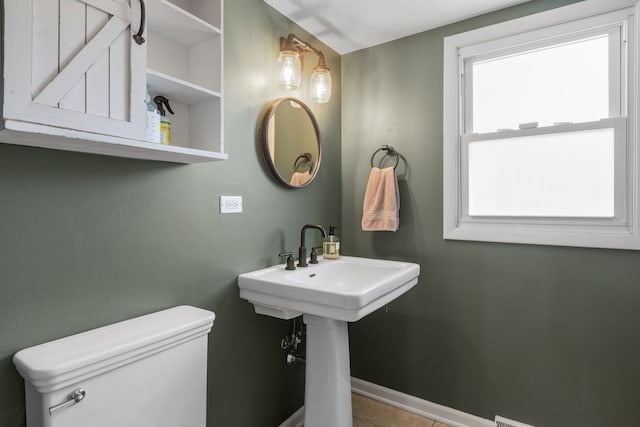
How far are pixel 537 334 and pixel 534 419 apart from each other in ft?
1.43

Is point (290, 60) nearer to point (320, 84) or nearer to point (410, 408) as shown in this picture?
point (320, 84)

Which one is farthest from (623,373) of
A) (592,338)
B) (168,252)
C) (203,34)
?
(203,34)

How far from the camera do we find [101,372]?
35.3 inches

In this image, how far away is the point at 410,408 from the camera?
2012mm

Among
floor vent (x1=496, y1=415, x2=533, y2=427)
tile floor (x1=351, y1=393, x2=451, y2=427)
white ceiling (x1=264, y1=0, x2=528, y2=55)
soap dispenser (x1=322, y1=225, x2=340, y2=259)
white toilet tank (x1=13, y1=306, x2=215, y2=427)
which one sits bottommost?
tile floor (x1=351, y1=393, x2=451, y2=427)

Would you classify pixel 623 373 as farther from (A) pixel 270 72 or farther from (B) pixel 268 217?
(A) pixel 270 72

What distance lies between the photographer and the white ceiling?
1693mm

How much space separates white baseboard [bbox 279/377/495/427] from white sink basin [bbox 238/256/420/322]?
2.70ft

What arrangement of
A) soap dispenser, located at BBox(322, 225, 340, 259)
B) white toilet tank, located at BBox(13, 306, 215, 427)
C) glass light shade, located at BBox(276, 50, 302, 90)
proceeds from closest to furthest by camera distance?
1. white toilet tank, located at BBox(13, 306, 215, 427)
2. glass light shade, located at BBox(276, 50, 302, 90)
3. soap dispenser, located at BBox(322, 225, 340, 259)

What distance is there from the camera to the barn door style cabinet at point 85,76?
2.36ft

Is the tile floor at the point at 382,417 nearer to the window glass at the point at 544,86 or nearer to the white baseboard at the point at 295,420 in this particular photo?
the white baseboard at the point at 295,420

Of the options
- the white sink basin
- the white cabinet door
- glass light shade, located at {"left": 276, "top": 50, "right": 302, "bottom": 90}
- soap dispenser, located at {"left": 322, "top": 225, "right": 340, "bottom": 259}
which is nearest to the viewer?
the white cabinet door

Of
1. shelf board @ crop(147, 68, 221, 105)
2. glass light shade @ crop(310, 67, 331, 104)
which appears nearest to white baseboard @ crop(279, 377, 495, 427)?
shelf board @ crop(147, 68, 221, 105)

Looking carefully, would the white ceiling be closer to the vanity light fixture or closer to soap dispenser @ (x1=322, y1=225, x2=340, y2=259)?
the vanity light fixture
